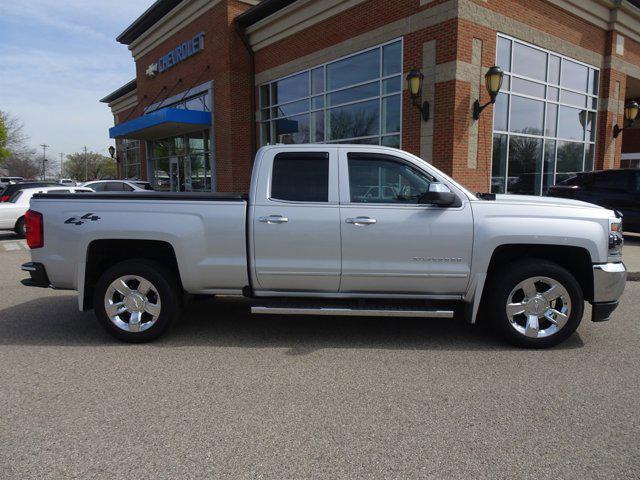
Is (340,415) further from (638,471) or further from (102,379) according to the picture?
(102,379)

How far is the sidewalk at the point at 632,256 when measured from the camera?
7465 mm

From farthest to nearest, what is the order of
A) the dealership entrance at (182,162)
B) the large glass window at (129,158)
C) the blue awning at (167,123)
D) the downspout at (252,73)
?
the large glass window at (129,158), the dealership entrance at (182,162), the blue awning at (167,123), the downspout at (252,73)

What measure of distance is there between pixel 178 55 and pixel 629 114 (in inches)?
704

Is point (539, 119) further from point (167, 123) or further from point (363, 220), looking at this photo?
point (167, 123)

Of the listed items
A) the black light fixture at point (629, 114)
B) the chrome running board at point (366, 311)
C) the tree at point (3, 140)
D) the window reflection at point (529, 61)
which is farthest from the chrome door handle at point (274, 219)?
the tree at point (3, 140)

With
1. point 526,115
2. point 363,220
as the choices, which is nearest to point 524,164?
point 526,115

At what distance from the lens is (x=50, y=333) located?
15.9 feet

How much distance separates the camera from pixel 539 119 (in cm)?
1365

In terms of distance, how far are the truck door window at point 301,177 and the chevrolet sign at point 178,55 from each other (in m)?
16.2

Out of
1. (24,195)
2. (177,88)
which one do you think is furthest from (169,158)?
(24,195)

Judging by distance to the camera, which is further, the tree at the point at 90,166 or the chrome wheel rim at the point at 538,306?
the tree at the point at 90,166

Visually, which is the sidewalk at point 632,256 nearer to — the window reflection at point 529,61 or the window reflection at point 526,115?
the window reflection at point 526,115

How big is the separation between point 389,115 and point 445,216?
9.23 meters

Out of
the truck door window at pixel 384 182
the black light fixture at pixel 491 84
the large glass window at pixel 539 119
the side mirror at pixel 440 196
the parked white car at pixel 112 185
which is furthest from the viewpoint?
the parked white car at pixel 112 185
